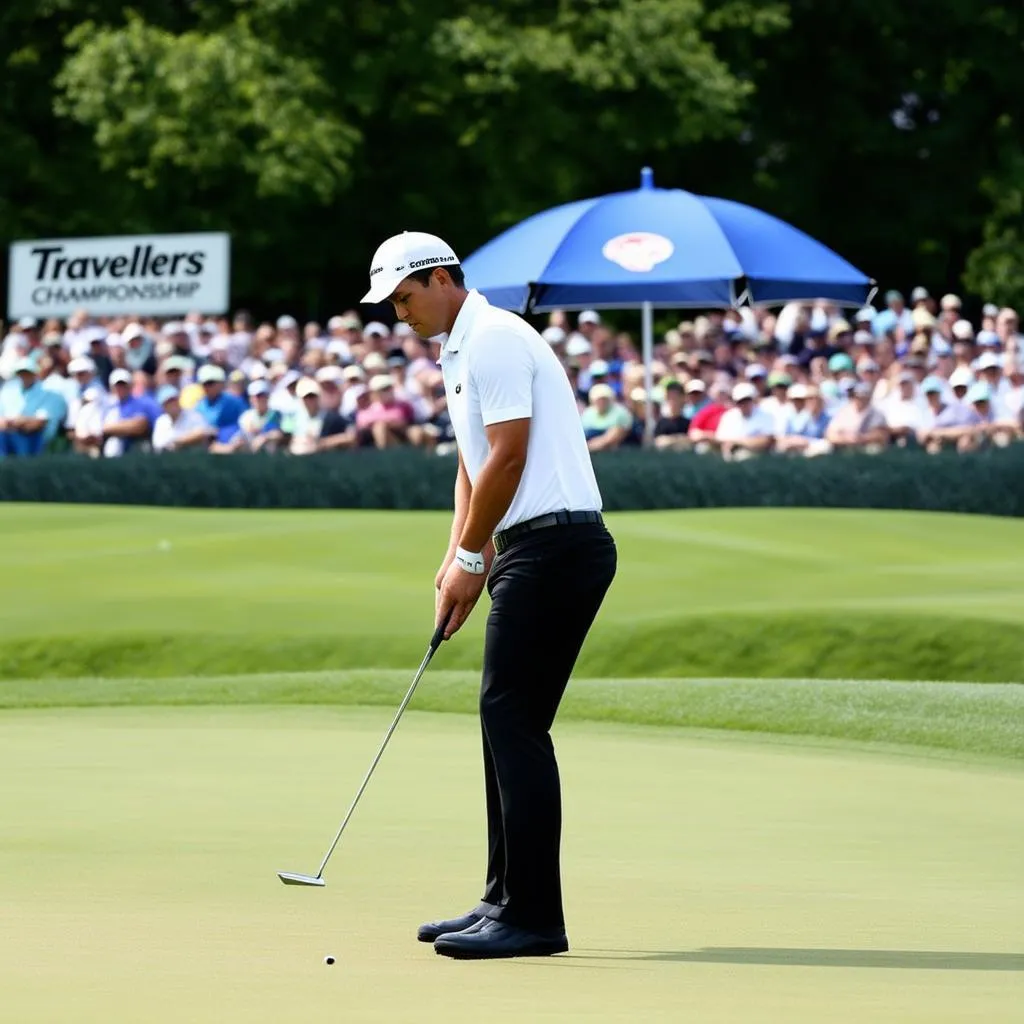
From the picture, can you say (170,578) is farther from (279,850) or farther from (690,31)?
(690,31)

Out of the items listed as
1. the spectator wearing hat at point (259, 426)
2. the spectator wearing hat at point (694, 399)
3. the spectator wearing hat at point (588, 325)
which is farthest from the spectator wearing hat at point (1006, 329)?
the spectator wearing hat at point (259, 426)

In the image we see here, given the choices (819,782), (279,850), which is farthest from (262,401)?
(279,850)

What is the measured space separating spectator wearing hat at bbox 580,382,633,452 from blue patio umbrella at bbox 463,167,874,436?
0.27m

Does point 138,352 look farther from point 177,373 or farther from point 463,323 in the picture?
point 463,323

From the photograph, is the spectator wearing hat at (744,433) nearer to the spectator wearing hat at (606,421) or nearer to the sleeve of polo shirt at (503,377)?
the spectator wearing hat at (606,421)

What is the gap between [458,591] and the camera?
5.71 m

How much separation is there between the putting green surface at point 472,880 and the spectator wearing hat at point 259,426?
11.4 meters

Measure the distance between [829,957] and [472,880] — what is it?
1.41 metres

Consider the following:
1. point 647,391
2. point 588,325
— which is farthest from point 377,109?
point 647,391

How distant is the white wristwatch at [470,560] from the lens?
5.62 m

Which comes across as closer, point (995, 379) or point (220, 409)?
point (995, 379)

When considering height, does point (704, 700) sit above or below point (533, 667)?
below

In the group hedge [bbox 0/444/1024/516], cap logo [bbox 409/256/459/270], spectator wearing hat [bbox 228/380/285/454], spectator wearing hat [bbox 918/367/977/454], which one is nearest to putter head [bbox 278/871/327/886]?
cap logo [bbox 409/256/459/270]

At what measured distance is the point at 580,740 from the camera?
400 inches
